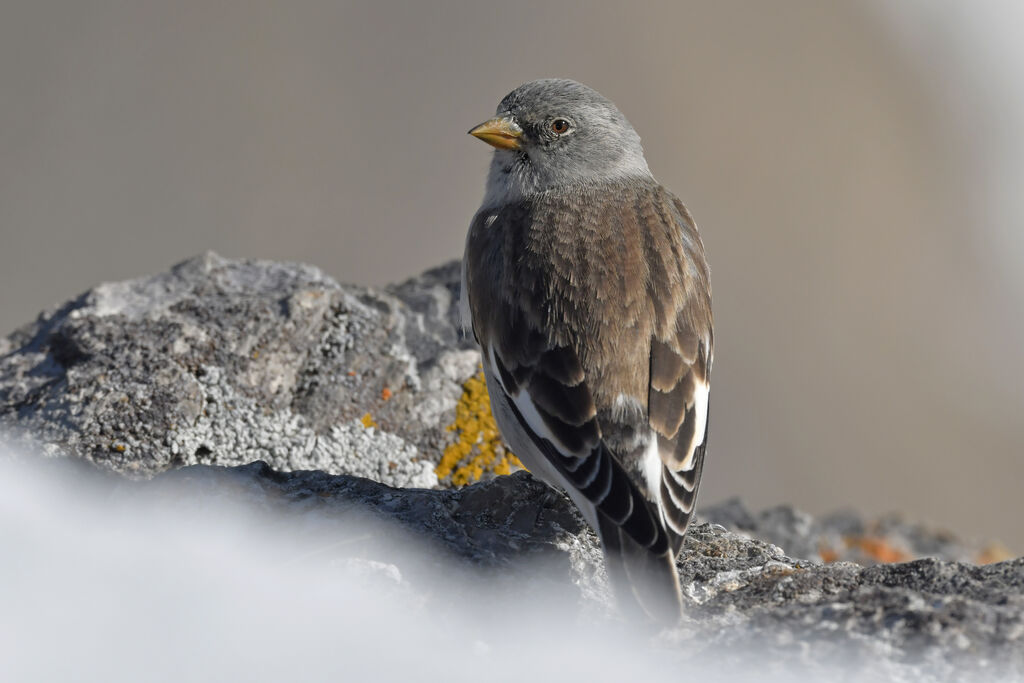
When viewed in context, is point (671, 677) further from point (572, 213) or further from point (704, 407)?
point (572, 213)

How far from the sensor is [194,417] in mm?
3582

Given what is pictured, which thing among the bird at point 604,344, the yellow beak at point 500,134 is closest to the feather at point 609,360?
the bird at point 604,344

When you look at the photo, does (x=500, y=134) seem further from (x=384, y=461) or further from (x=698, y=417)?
(x=698, y=417)

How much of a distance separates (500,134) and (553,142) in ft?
0.77

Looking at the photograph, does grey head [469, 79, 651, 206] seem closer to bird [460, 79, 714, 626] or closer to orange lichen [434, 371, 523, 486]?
bird [460, 79, 714, 626]

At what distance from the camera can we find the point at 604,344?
10.5ft

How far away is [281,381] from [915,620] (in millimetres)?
2453

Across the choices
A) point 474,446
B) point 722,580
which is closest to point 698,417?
point 722,580

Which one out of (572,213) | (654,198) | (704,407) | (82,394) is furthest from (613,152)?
(82,394)

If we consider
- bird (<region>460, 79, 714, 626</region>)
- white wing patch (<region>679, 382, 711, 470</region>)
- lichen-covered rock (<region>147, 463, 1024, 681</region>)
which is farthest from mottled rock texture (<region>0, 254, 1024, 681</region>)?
white wing patch (<region>679, 382, 711, 470</region>)

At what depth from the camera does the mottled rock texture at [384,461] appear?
2361 mm

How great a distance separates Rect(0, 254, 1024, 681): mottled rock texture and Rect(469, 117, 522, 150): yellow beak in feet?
2.52

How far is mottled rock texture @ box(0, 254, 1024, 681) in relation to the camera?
2.36 metres

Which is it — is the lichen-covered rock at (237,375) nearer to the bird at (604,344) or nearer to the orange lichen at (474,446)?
the orange lichen at (474,446)
